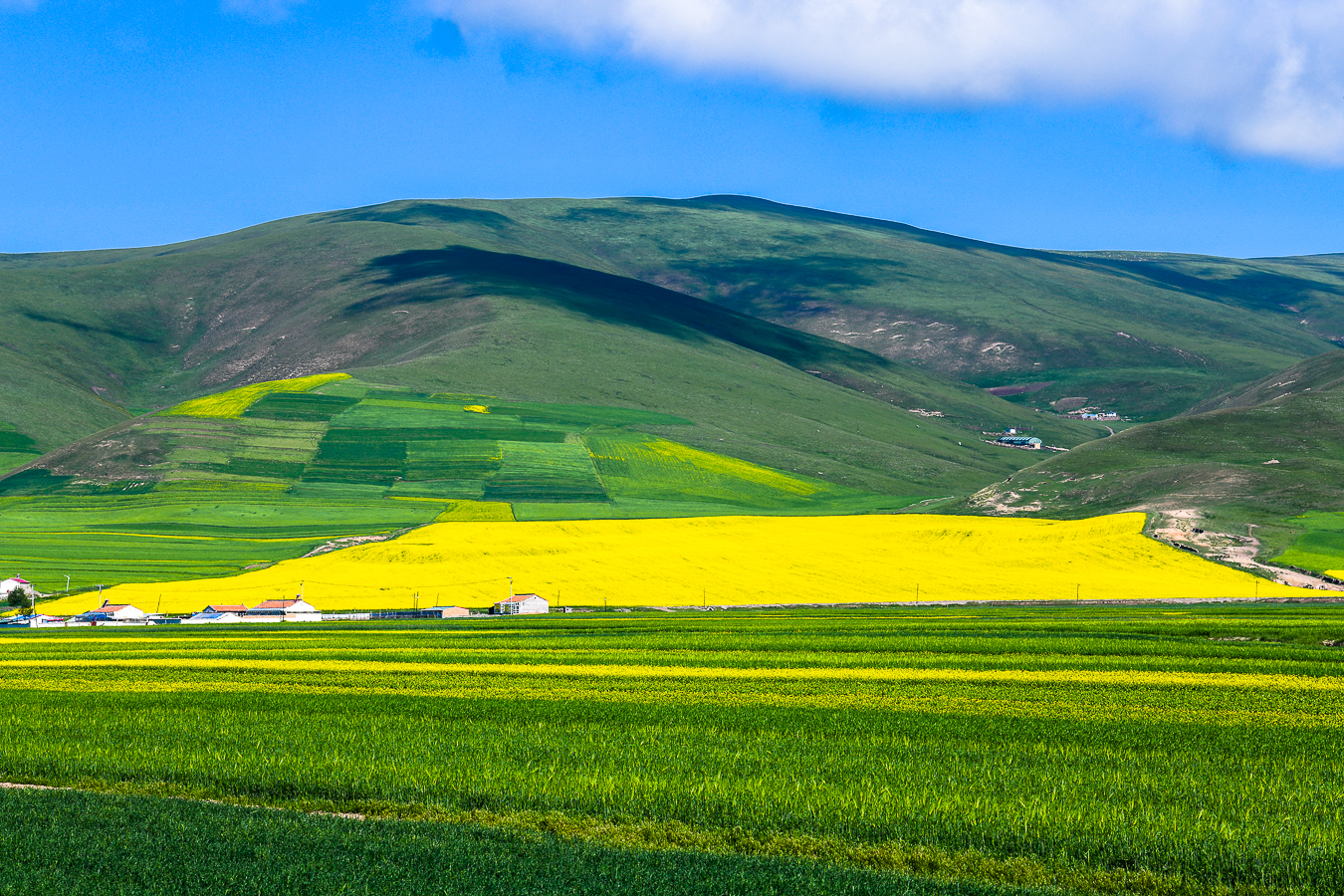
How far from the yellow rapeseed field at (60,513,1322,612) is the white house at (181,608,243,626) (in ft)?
13.5

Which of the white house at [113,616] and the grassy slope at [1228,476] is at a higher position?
the grassy slope at [1228,476]

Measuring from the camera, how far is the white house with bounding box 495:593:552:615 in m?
74.9

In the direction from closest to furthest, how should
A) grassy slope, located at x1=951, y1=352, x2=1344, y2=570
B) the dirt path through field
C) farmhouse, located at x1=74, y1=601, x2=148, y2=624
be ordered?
farmhouse, located at x1=74, y1=601, x2=148, y2=624
the dirt path through field
grassy slope, located at x1=951, y1=352, x2=1344, y2=570

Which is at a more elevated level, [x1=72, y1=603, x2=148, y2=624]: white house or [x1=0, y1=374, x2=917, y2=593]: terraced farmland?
[x1=0, y1=374, x2=917, y2=593]: terraced farmland

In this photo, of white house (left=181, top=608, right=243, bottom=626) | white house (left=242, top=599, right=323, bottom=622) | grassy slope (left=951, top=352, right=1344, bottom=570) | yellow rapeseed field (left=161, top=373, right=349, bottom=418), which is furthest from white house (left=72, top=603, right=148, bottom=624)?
yellow rapeseed field (left=161, top=373, right=349, bottom=418)

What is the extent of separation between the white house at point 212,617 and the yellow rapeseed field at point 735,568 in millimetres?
4118

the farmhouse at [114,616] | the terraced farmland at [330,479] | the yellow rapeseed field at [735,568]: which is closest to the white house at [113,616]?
the farmhouse at [114,616]

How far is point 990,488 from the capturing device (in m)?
141

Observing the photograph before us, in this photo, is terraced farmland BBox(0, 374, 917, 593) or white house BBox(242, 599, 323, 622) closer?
white house BBox(242, 599, 323, 622)

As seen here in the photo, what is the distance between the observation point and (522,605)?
7519cm

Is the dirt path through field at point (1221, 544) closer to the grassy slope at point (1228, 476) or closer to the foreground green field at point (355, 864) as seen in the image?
the grassy slope at point (1228, 476)

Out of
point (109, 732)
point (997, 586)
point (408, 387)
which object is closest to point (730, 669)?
point (109, 732)

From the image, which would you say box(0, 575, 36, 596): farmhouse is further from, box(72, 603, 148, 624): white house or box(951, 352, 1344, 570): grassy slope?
box(951, 352, 1344, 570): grassy slope

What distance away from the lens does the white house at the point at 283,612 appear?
241ft
